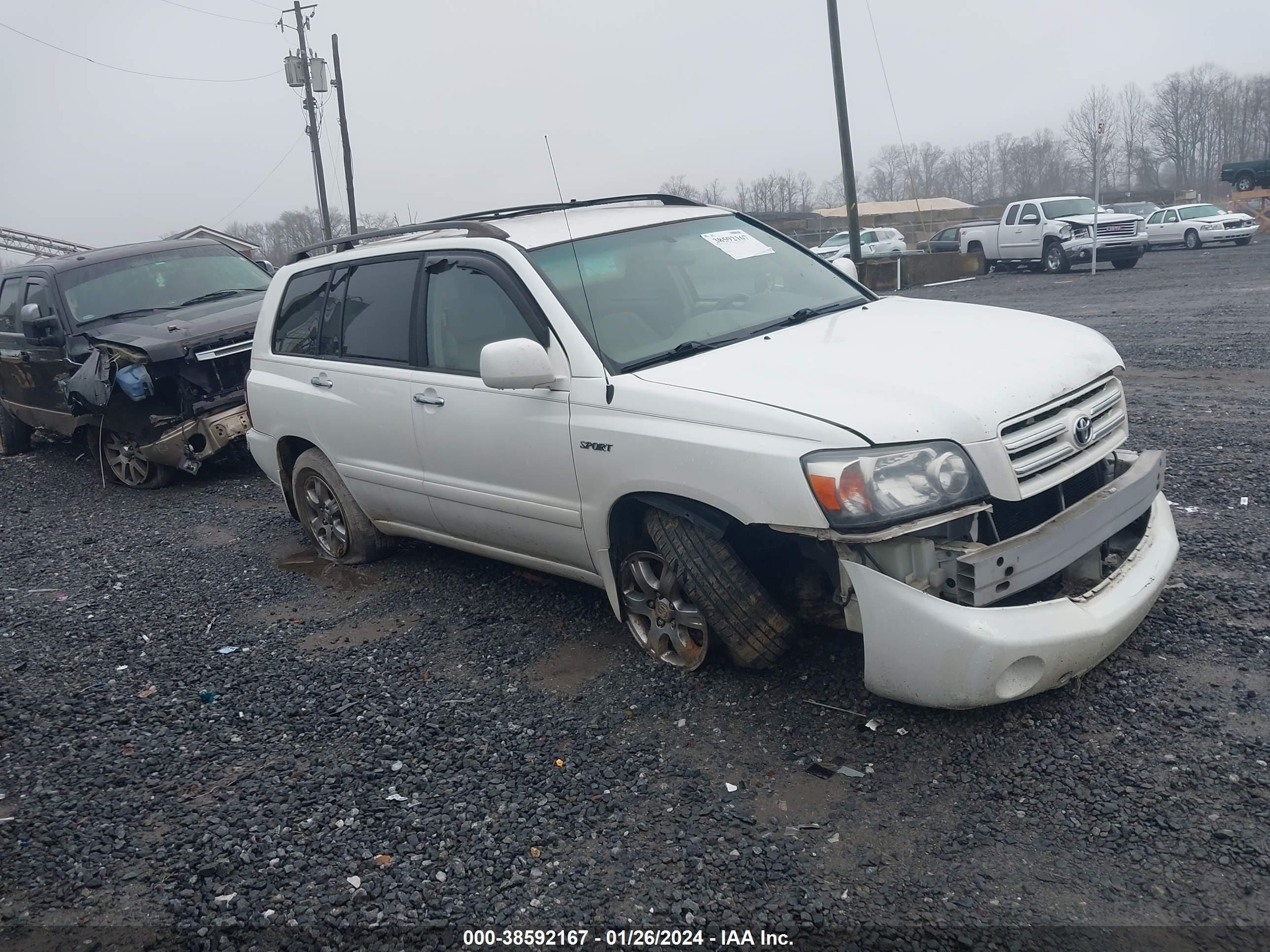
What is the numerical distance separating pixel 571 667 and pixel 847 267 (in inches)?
101

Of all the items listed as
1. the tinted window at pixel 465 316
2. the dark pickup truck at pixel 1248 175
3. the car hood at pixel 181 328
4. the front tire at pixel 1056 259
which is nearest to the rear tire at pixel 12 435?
the car hood at pixel 181 328

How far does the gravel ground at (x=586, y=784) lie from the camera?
2727 mm

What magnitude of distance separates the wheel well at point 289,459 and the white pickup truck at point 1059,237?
20.5 metres

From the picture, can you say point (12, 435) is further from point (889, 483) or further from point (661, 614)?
point (889, 483)

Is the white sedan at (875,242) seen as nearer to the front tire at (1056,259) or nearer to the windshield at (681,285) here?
the front tire at (1056,259)

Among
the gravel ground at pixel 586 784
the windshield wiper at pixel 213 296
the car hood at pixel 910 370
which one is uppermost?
the windshield wiper at pixel 213 296

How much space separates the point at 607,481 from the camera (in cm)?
395

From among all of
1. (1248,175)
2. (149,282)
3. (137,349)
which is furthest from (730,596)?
(1248,175)

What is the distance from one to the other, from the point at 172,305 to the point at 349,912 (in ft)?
25.5

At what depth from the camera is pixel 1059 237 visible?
2386 centimetres

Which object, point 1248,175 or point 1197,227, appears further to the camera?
point 1248,175

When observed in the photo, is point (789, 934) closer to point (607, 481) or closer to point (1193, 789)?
point (1193, 789)

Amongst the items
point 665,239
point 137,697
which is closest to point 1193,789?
point 665,239

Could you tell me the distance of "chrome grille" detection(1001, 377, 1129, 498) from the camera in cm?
334
